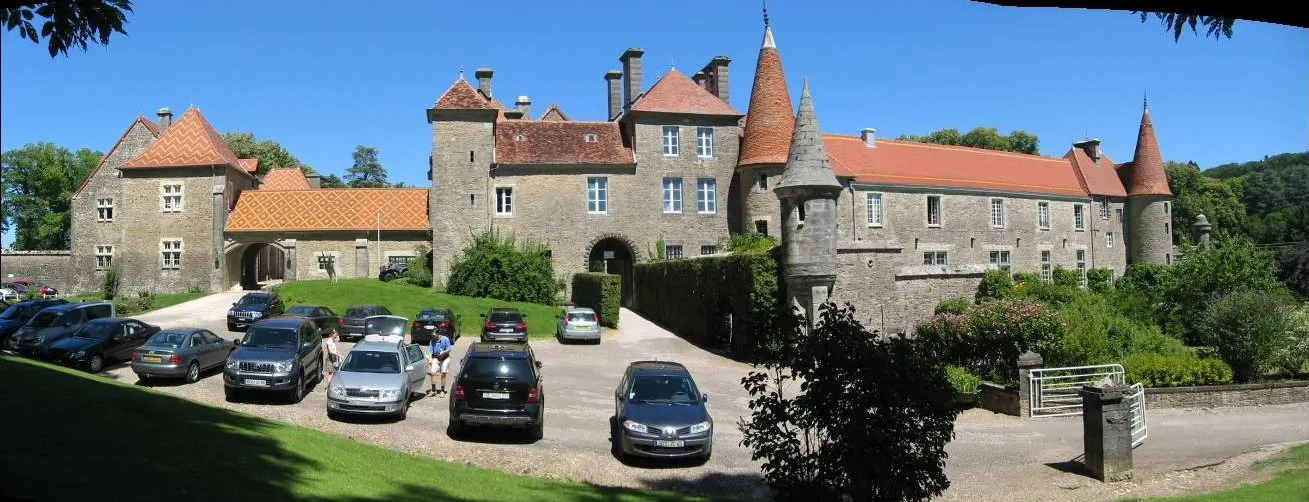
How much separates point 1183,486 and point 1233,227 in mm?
85682

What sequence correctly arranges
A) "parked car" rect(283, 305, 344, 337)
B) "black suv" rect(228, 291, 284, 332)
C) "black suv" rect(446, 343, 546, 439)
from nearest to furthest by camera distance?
"black suv" rect(446, 343, 546, 439)
"parked car" rect(283, 305, 344, 337)
"black suv" rect(228, 291, 284, 332)

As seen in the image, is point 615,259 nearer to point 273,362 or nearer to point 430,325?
point 430,325

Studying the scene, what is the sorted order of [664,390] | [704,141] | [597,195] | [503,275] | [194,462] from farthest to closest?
[704,141] → [597,195] → [503,275] → [664,390] → [194,462]

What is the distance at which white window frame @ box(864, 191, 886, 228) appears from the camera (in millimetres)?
44375

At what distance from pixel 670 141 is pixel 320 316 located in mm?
21560

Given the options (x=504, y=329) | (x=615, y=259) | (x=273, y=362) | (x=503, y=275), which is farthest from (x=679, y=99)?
(x=273, y=362)

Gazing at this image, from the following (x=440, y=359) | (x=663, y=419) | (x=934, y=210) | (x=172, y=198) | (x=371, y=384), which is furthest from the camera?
(x=934, y=210)

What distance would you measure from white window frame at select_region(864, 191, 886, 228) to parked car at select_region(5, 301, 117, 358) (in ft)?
114

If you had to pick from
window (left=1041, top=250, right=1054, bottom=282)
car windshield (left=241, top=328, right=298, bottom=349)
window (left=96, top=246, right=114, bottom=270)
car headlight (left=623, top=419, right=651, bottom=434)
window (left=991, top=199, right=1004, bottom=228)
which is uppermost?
window (left=991, top=199, right=1004, bottom=228)

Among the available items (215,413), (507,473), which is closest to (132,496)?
(507,473)

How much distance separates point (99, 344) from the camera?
21.2 meters

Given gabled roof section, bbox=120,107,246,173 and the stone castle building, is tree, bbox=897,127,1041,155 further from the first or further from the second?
gabled roof section, bbox=120,107,246,173

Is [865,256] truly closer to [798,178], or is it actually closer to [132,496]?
[798,178]

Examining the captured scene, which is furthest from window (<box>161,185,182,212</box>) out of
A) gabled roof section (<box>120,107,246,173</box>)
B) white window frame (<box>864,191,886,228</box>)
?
white window frame (<box>864,191,886,228</box>)
